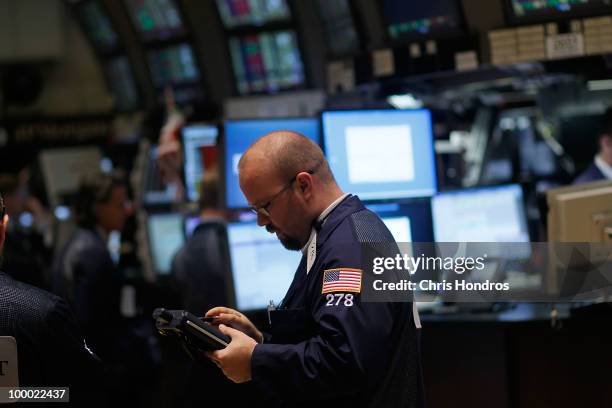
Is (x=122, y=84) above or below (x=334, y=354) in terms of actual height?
above

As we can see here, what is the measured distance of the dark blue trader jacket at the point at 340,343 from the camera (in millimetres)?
2105

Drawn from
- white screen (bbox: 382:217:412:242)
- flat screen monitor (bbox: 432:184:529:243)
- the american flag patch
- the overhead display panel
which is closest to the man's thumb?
the american flag patch

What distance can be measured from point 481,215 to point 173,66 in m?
4.39

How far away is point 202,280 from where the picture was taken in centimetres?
465

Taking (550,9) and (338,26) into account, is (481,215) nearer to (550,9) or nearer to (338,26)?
(550,9)

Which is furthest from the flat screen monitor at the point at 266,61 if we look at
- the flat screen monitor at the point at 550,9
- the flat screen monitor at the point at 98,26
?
the flat screen monitor at the point at 550,9

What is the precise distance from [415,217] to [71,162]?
5.62 meters

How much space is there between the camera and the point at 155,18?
8406 mm

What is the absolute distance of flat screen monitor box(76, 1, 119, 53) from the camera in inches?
358

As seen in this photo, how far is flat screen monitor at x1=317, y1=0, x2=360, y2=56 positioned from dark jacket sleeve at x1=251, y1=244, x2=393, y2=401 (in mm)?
4313

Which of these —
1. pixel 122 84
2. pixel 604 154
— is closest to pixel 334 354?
pixel 604 154

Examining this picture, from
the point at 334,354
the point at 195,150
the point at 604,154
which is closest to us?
the point at 334,354

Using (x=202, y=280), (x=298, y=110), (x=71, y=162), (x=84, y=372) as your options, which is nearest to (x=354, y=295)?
(x=84, y=372)

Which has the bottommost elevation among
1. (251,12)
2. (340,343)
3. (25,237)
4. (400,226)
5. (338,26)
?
(25,237)
